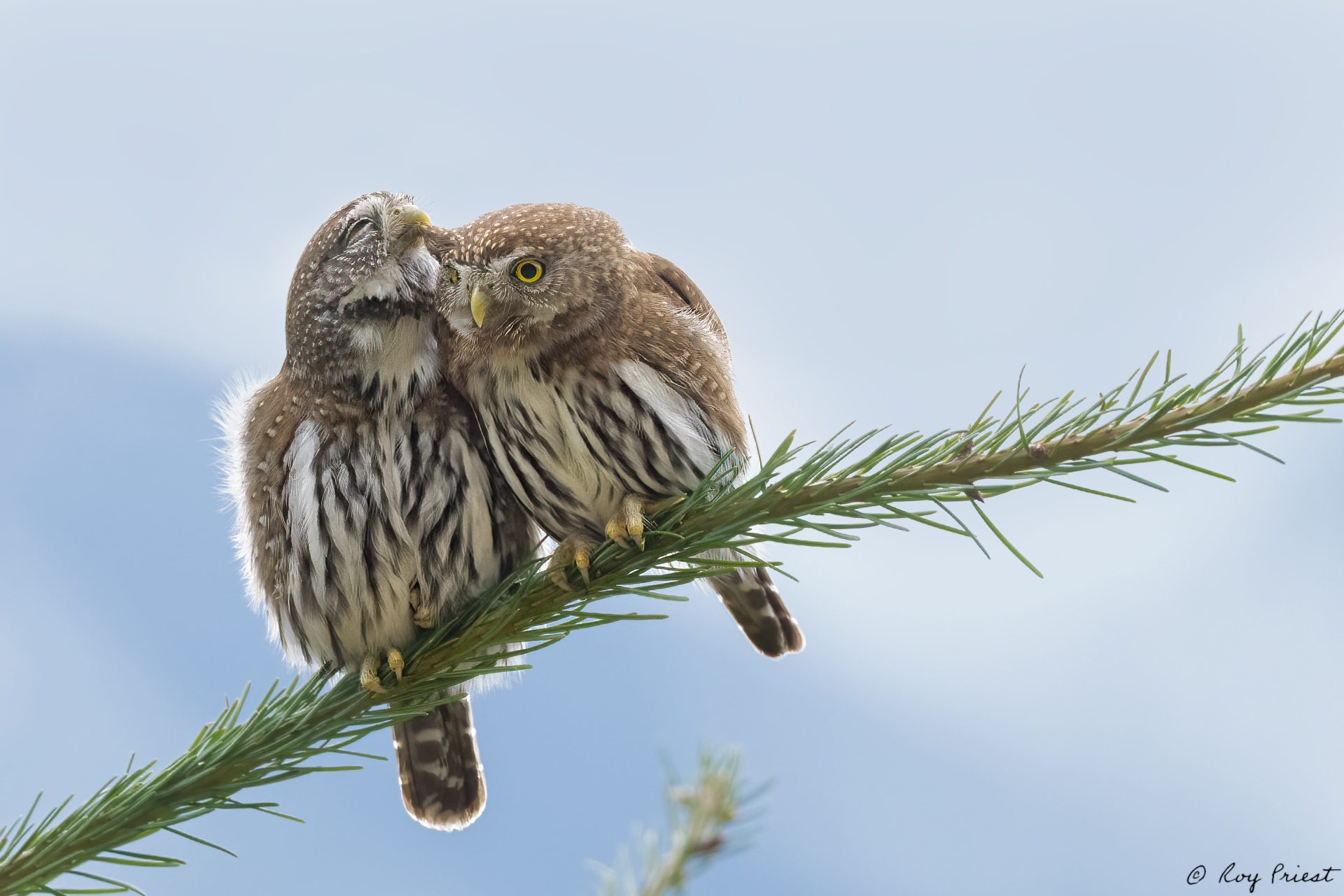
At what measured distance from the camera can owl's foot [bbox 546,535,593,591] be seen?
2.54 m

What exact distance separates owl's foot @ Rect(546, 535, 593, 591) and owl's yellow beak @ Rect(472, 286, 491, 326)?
26.4 inches

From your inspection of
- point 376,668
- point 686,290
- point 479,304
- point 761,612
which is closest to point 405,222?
point 479,304

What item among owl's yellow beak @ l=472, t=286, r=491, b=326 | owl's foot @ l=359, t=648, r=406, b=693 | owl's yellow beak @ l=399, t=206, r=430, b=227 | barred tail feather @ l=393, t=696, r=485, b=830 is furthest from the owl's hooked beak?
barred tail feather @ l=393, t=696, r=485, b=830

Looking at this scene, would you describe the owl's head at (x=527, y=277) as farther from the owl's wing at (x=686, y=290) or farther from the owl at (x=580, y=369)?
the owl's wing at (x=686, y=290)

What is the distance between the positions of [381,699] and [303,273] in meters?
1.22

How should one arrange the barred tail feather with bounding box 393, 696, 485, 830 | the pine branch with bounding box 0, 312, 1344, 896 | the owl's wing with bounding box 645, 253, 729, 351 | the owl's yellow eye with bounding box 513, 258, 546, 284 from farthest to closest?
the barred tail feather with bounding box 393, 696, 485, 830 < the owl's wing with bounding box 645, 253, 729, 351 < the owl's yellow eye with bounding box 513, 258, 546, 284 < the pine branch with bounding box 0, 312, 1344, 896

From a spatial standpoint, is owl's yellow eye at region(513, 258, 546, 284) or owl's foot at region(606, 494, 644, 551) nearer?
owl's foot at region(606, 494, 644, 551)

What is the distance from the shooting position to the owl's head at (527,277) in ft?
9.66

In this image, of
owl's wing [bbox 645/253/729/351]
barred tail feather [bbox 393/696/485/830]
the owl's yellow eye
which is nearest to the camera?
the owl's yellow eye

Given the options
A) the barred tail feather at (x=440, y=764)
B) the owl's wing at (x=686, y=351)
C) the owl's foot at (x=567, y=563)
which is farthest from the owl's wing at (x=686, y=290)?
the barred tail feather at (x=440, y=764)

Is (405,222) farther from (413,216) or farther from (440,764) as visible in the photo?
(440,764)

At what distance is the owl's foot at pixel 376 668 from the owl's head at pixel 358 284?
76 centimetres

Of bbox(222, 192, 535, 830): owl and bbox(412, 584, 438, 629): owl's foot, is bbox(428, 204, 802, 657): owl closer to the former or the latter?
bbox(222, 192, 535, 830): owl

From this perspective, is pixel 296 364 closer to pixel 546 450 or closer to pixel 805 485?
A: pixel 546 450
